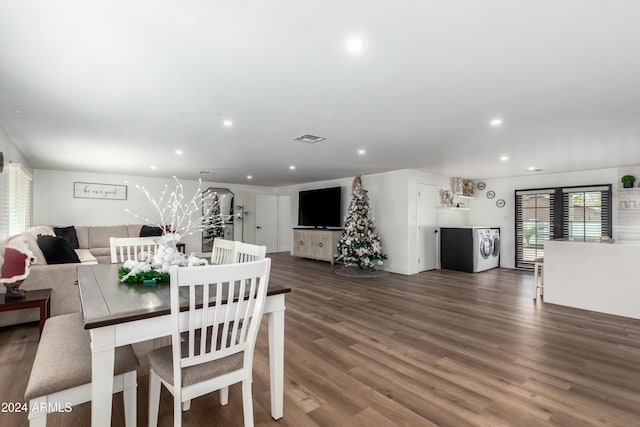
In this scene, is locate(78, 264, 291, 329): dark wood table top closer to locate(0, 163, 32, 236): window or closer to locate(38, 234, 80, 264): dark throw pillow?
locate(38, 234, 80, 264): dark throw pillow

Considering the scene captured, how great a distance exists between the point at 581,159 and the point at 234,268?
6.10m

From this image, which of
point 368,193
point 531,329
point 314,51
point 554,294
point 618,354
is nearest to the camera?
point 314,51

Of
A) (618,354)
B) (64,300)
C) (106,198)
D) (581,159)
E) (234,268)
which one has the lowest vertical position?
(618,354)

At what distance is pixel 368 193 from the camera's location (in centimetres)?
720

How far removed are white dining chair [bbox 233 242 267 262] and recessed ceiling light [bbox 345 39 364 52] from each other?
4.80ft

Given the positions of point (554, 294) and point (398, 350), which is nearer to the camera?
point (398, 350)

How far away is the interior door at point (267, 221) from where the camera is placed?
9.76 m

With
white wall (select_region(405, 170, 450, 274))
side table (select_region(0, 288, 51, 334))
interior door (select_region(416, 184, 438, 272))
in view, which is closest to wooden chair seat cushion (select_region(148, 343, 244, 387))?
side table (select_region(0, 288, 51, 334))

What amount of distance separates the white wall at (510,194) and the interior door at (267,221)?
5.74 metres

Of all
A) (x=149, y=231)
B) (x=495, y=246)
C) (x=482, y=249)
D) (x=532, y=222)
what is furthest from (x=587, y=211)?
(x=149, y=231)

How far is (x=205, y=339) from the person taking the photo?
152 centimetres

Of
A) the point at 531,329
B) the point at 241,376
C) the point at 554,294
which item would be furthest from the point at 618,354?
the point at 241,376

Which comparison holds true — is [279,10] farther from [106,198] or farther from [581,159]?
[106,198]

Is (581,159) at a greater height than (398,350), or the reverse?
(581,159)
